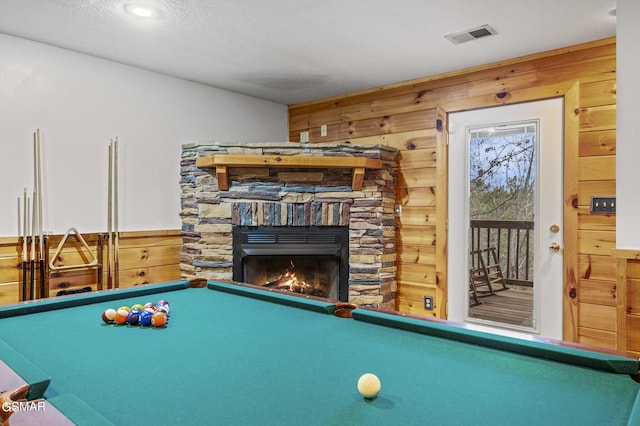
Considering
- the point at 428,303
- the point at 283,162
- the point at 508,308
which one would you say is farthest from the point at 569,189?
the point at 283,162

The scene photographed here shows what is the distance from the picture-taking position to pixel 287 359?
4.15 feet

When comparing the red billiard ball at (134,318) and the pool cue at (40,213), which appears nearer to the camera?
the red billiard ball at (134,318)

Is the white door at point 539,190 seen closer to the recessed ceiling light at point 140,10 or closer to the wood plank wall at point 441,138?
the wood plank wall at point 441,138

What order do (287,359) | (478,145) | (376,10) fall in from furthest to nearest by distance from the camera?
1. (478,145)
2. (376,10)
3. (287,359)

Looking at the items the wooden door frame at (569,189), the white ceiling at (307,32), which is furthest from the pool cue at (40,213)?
the wooden door frame at (569,189)

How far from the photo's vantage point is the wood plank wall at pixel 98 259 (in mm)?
3076

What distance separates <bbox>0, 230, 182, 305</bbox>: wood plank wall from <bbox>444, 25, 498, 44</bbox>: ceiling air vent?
2.76m

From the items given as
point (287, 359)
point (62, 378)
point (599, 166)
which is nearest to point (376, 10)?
point (599, 166)

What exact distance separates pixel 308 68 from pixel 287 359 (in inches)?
116

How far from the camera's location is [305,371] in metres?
1.17

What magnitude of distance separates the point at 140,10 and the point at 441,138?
2527 millimetres

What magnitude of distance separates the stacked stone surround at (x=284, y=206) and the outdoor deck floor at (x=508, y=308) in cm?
85

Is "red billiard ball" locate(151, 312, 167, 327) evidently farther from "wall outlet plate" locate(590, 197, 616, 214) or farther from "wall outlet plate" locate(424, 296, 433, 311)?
"wall outlet plate" locate(590, 197, 616, 214)

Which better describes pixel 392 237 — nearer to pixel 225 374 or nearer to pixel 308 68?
pixel 308 68
